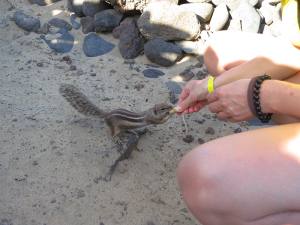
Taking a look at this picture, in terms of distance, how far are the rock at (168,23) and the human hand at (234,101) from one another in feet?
5.76

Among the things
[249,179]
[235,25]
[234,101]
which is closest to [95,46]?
[235,25]

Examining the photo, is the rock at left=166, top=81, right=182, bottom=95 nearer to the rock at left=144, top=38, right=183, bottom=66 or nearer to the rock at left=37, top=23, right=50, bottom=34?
the rock at left=144, top=38, right=183, bottom=66

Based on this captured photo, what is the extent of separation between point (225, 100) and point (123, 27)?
2107 millimetres

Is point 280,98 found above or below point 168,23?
above

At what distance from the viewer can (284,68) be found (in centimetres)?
225

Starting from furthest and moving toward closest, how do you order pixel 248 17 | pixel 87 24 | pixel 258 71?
pixel 87 24 → pixel 248 17 → pixel 258 71

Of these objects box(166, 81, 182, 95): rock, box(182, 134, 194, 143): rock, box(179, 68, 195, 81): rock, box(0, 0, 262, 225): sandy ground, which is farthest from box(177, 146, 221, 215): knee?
box(179, 68, 195, 81): rock

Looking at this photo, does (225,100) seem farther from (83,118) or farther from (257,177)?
(83,118)

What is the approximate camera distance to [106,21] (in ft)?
13.2

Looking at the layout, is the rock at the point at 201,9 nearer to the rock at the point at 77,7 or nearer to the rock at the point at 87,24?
the rock at the point at 87,24

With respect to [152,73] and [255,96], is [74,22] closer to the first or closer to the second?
[152,73]

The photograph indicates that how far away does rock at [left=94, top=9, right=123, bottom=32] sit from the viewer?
4.03m

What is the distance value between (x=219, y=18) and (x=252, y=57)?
150 cm

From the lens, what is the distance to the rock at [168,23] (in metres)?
3.77
